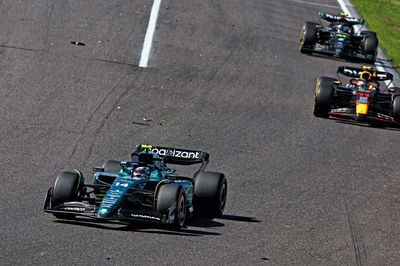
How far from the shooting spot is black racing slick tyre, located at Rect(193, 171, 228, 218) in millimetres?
13227

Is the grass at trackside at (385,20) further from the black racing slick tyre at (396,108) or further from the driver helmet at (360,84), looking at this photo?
the black racing slick tyre at (396,108)

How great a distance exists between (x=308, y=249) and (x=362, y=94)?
31.8 feet

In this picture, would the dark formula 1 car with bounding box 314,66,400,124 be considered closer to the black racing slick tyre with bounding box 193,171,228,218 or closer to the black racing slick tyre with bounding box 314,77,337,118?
the black racing slick tyre with bounding box 314,77,337,118

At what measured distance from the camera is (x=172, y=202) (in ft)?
39.2

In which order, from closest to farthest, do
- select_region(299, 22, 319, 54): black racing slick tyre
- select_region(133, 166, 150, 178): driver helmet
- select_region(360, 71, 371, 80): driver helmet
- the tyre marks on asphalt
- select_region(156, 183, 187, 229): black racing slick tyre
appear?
the tyre marks on asphalt, select_region(156, 183, 187, 229): black racing slick tyre, select_region(133, 166, 150, 178): driver helmet, select_region(360, 71, 371, 80): driver helmet, select_region(299, 22, 319, 54): black racing slick tyre

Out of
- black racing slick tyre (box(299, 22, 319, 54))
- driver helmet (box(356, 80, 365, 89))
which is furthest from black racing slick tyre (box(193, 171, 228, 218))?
black racing slick tyre (box(299, 22, 319, 54))

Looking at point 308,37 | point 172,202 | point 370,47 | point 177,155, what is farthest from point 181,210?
point 370,47

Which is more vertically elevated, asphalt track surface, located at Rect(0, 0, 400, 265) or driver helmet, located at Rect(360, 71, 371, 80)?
driver helmet, located at Rect(360, 71, 371, 80)

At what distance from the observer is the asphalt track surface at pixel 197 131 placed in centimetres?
1163

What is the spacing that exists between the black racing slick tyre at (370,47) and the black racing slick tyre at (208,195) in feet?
47.8

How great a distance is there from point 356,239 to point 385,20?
73.0ft

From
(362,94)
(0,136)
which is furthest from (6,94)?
(362,94)

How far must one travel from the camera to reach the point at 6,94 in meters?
20.8

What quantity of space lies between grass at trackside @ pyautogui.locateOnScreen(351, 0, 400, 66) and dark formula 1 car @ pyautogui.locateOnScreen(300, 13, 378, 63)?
1.23 m
